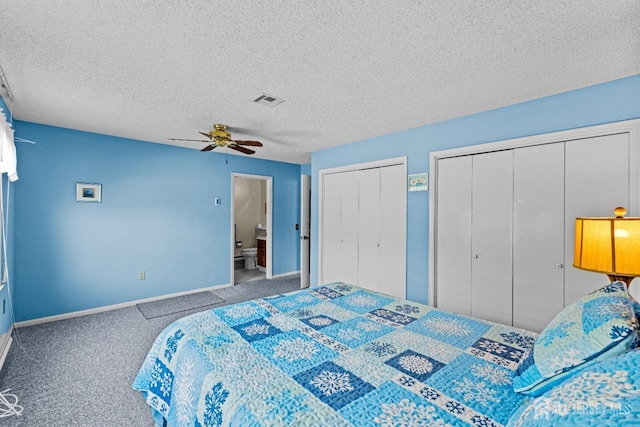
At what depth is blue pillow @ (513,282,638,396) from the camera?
89 centimetres

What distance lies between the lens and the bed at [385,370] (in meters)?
0.88

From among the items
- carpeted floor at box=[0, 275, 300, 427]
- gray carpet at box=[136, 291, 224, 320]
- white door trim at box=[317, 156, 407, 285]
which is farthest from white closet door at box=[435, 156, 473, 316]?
gray carpet at box=[136, 291, 224, 320]

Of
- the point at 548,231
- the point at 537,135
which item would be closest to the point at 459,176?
the point at 537,135

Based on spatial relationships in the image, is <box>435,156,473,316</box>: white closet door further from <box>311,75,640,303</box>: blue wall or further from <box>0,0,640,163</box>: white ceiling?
<box>0,0,640,163</box>: white ceiling

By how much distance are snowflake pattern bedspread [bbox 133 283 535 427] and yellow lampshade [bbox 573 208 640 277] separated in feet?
1.88

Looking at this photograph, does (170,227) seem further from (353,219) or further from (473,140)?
(473,140)

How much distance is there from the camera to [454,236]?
124 inches

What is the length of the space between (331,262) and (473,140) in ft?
8.76

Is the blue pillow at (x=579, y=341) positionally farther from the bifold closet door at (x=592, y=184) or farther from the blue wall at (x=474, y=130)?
the blue wall at (x=474, y=130)

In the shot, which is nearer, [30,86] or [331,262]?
[30,86]

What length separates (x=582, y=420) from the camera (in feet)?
2.06

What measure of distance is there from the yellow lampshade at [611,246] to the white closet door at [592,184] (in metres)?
0.81

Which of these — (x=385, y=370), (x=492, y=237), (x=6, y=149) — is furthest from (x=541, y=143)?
(x=6, y=149)

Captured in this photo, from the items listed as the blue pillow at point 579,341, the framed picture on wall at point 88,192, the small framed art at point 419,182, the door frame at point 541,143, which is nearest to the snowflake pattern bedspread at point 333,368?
the blue pillow at point 579,341
